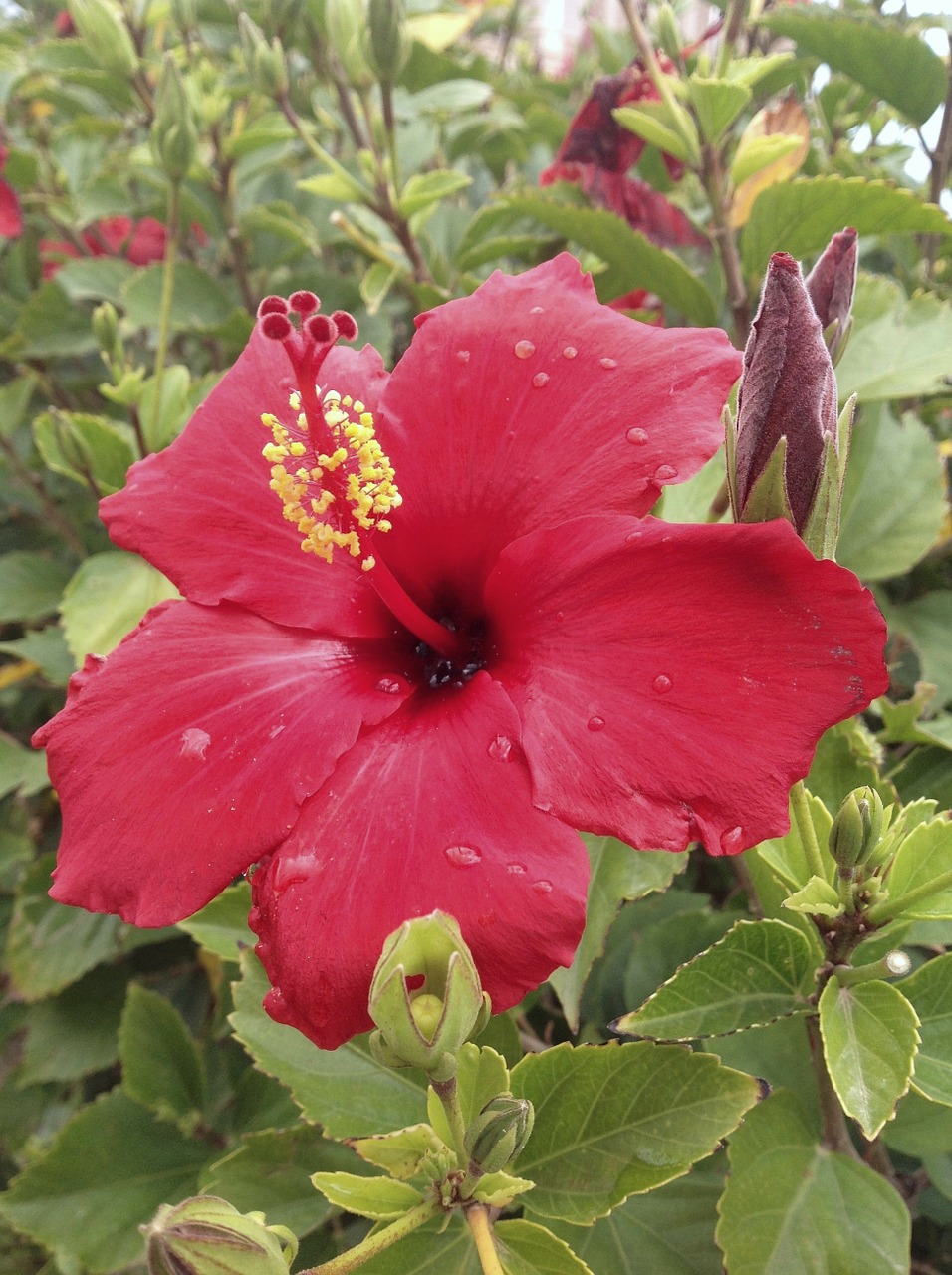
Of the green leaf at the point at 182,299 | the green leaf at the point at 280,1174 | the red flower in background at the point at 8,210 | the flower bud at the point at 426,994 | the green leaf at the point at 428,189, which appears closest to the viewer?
the flower bud at the point at 426,994

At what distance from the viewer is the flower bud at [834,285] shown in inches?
26.5

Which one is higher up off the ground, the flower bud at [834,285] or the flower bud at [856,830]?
the flower bud at [834,285]

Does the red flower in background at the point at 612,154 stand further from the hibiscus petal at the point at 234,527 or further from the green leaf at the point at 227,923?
the green leaf at the point at 227,923

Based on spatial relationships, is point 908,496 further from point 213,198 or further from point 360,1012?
point 213,198

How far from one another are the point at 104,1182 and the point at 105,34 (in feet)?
5.02

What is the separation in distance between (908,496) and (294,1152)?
963mm

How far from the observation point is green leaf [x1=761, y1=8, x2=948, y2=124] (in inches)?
51.1

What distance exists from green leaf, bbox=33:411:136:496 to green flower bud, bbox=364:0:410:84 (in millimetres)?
568

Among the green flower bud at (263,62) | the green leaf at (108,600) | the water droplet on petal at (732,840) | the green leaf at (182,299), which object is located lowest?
the green leaf at (108,600)

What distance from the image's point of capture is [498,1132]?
0.56 meters

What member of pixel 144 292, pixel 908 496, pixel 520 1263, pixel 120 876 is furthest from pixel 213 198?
pixel 520 1263

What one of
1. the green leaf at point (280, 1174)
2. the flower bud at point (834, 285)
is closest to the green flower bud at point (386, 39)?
the flower bud at point (834, 285)

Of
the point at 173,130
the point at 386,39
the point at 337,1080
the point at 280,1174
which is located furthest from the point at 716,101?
the point at 280,1174

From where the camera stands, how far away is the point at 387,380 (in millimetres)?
779
